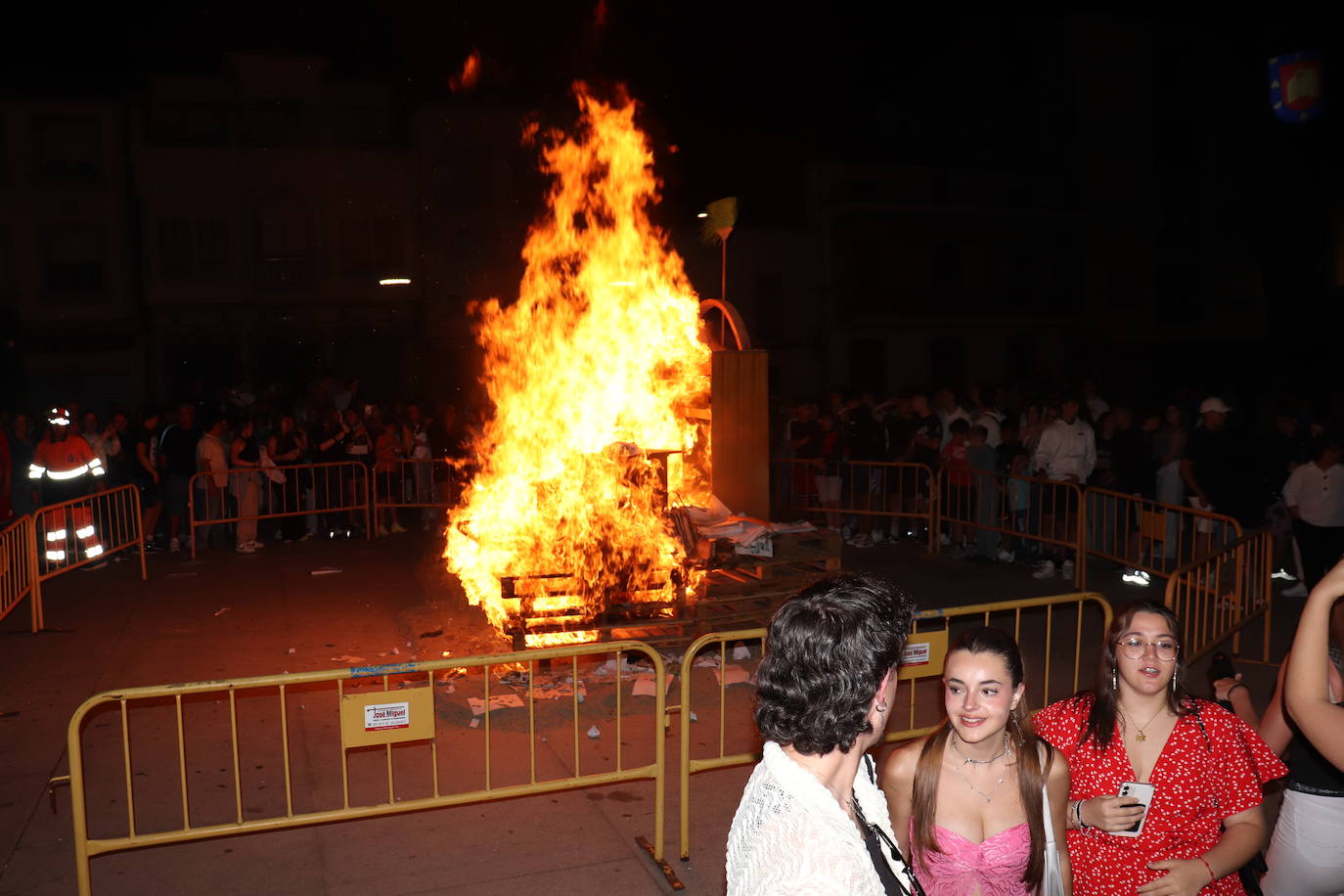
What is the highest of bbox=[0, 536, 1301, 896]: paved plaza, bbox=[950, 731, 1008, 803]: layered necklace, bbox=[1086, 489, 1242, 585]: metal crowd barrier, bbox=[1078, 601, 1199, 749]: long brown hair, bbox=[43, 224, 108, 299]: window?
bbox=[43, 224, 108, 299]: window

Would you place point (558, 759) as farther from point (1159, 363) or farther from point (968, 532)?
point (1159, 363)

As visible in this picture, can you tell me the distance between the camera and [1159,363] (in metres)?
38.1

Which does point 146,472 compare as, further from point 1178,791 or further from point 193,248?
point 193,248

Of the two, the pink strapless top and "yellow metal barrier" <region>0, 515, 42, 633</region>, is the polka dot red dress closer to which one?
the pink strapless top

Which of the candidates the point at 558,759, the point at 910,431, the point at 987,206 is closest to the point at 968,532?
the point at 910,431

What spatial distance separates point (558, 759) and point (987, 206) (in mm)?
32587

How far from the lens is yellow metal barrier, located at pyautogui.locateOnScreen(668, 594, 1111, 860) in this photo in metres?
5.60

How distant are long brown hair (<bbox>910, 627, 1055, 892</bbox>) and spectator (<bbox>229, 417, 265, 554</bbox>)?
12164 mm

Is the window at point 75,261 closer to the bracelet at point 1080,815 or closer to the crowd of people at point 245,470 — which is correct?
the crowd of people at point 245,470

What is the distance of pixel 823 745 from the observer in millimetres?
2586

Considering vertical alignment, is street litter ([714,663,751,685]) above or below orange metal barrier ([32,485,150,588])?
below

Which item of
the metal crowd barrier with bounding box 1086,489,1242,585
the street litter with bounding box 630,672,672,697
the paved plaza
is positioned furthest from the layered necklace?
Result: the metal crowd barrier with bounding box 1086,489,1242,585

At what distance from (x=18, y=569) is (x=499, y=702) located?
18.9 ft

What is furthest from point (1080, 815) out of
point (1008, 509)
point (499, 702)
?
point (1008, 509)
